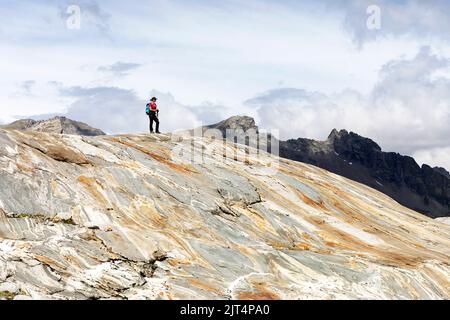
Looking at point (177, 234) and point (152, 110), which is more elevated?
point (152, 110)

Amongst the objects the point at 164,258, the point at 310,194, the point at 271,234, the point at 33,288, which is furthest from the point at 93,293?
the point at 310,194

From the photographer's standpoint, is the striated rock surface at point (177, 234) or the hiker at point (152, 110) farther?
the hiker at point (152, 110)

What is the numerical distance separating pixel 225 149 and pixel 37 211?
75.0ft

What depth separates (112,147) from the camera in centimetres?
3984

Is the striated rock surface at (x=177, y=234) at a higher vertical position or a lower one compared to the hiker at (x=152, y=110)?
lower

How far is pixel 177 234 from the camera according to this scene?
3225cm

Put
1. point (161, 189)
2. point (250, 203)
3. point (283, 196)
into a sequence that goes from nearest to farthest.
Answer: point (161, 189) < point (250, 203) < point (283, 196)

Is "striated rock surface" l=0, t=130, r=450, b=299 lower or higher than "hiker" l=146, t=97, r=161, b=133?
lower

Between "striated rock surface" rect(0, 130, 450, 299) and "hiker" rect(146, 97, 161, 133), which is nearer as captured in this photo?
"striated rock surface" rect(0, 130, 450, 299)

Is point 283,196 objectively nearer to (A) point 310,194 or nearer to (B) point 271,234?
(A) point 310,194

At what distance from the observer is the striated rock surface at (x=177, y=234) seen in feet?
88.7

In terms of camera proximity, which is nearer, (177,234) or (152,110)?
(177,234)

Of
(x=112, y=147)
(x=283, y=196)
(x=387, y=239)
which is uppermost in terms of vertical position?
(x=112, y=147)

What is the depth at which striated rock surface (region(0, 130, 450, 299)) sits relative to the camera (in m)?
27.0
